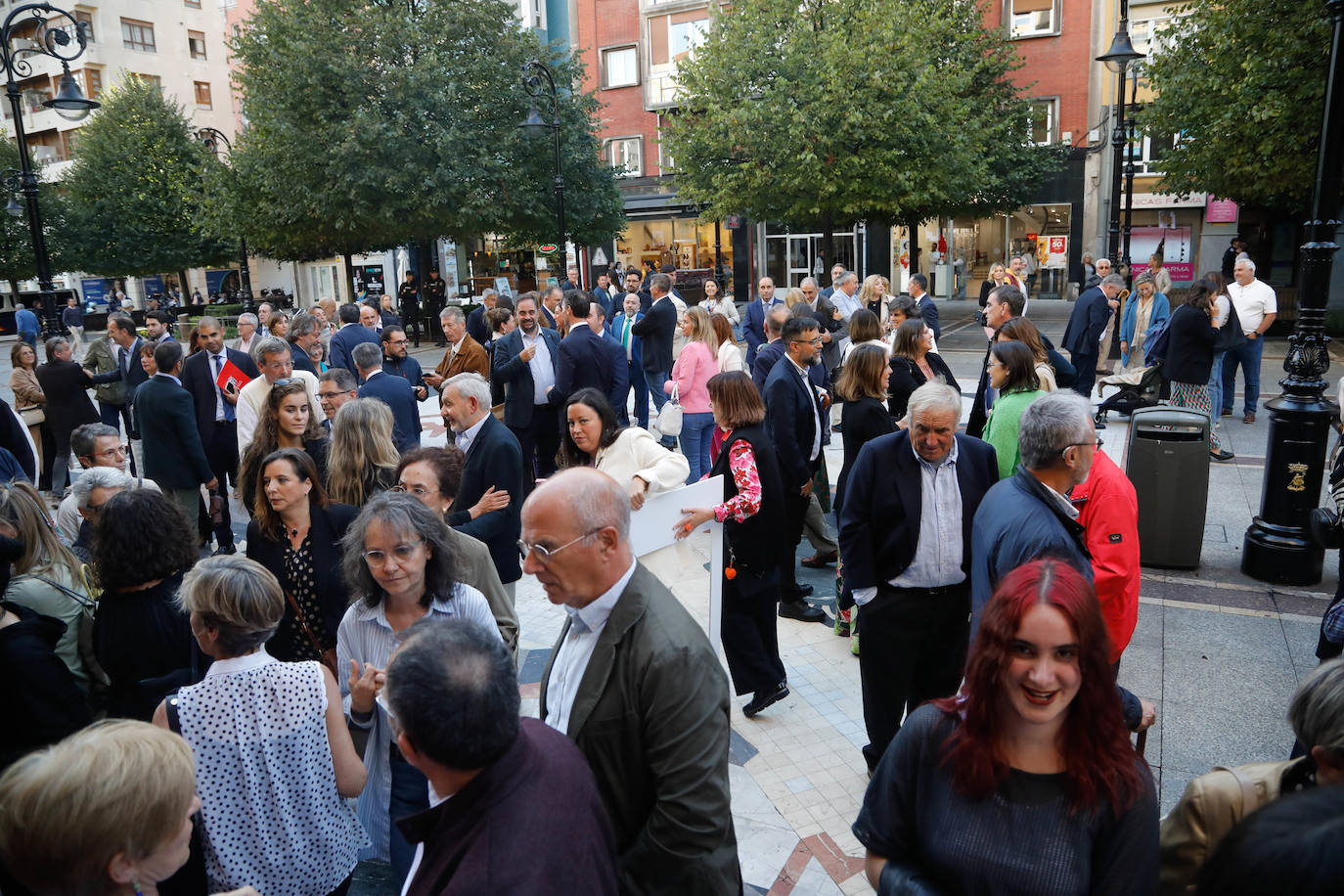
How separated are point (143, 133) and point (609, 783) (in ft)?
131

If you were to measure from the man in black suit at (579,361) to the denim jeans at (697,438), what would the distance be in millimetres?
924

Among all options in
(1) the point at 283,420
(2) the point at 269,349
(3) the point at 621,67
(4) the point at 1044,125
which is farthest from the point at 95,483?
(3) the point at 621,67

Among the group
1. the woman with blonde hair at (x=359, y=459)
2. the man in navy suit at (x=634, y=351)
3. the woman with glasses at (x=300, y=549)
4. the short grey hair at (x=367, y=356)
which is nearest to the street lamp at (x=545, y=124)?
the man in navy suit at (x=634, y=351)

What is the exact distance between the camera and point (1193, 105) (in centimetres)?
1822

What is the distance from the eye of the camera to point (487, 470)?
193 inches

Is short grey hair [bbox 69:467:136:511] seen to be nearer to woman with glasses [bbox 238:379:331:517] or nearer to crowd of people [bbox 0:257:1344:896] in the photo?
crowd of people [bbox 0:257:1344:896]

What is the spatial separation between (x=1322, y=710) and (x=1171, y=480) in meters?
5.14

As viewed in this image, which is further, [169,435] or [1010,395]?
[169,435]

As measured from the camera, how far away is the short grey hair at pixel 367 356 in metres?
7.02

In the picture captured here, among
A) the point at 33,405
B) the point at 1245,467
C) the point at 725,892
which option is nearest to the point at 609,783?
the point at 725,892

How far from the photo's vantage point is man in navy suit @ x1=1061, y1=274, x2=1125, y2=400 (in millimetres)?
11586

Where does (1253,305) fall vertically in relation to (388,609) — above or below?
above

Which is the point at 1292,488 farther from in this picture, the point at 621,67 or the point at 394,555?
the point at 621,67

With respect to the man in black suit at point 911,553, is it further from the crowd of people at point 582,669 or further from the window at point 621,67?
the window at point 621,67
